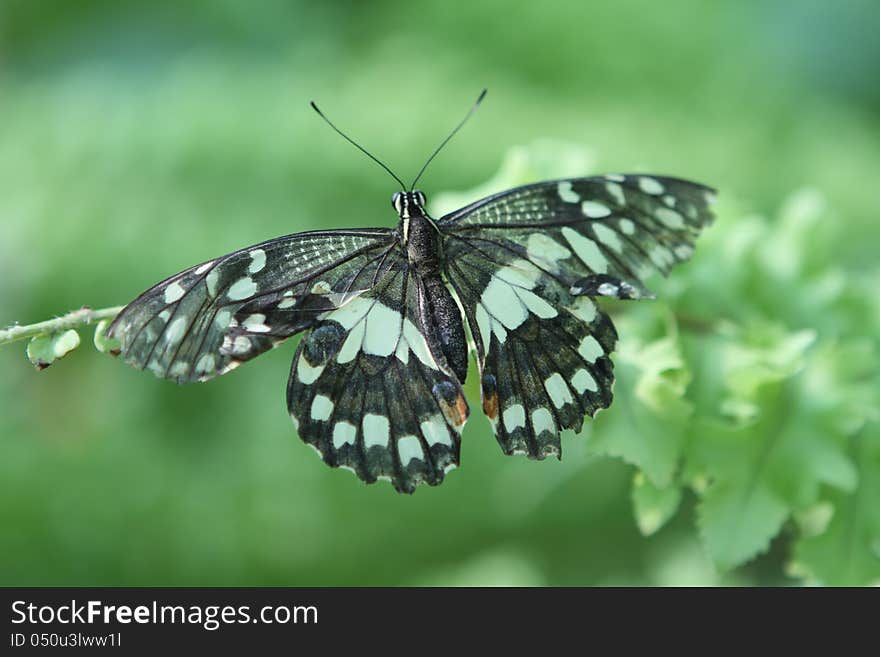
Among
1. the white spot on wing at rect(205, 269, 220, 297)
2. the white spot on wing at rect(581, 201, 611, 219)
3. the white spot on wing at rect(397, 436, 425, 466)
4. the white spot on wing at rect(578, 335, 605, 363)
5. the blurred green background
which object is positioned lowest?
the white spot on wing at rect(397, 436, 425, 466)

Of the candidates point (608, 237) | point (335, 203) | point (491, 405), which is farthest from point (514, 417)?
point (335, 203)

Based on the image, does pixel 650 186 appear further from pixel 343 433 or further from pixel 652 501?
pixel 343 433

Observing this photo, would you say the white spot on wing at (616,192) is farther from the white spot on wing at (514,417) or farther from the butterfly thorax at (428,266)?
the white spot on wing at (514,417)

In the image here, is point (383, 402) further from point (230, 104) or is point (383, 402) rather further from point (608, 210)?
point (230, 104)

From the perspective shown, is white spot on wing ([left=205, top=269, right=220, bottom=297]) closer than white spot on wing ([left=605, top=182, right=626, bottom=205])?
Yes

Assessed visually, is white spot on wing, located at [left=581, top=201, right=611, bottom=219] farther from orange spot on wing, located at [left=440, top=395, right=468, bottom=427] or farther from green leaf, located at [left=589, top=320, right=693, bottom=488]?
orange spot on wing, located at [left=440, top=395, right=468, bottom=427]

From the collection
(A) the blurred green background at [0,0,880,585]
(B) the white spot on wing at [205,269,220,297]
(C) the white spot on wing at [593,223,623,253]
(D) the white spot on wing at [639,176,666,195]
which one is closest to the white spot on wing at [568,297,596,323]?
(C) the white spot on wing at [593,223,623,253]
